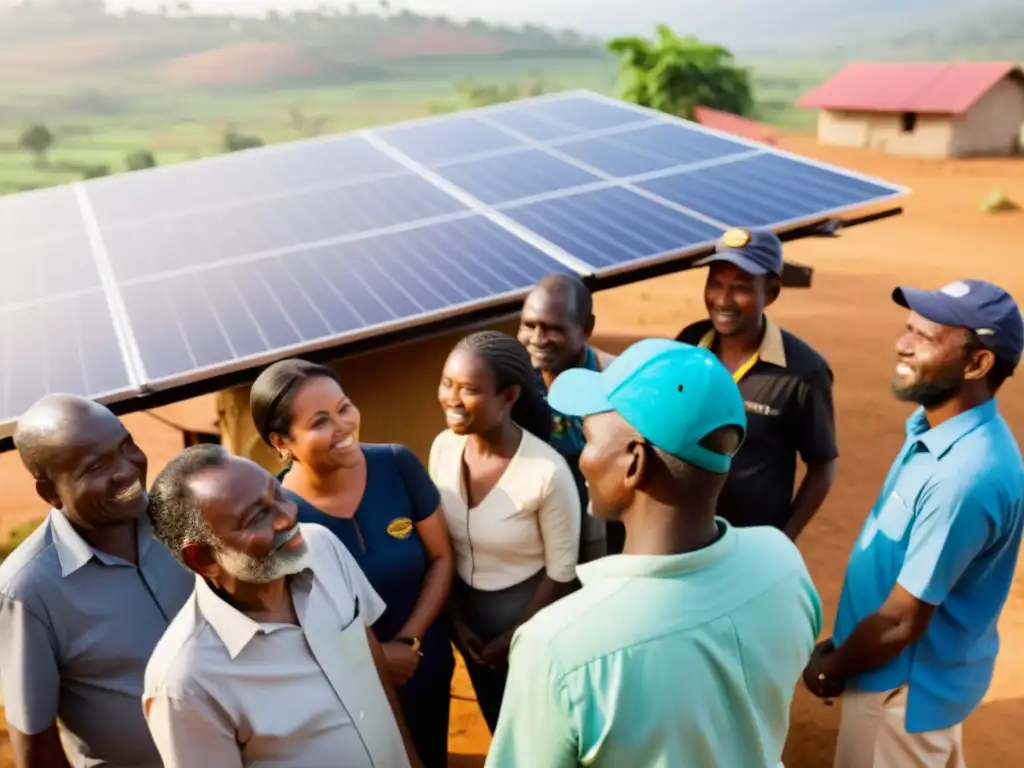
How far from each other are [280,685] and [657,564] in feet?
3.72

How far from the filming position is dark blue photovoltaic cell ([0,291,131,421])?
423cm

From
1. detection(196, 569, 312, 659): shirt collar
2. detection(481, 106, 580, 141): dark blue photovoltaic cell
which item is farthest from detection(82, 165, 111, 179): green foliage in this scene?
detection(196, 569, 312, 659): shirt collar

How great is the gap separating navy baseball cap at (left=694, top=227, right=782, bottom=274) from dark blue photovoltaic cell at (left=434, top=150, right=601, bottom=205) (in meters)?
2.90

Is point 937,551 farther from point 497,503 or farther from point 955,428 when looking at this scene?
point 497,503

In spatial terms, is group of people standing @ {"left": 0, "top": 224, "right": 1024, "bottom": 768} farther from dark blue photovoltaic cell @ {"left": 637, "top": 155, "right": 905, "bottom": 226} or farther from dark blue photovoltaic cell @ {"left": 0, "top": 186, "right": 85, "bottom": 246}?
dark blue photovoltaic cell @ {"left": 0, "top": 186, "right": 85, "bottom": 246}

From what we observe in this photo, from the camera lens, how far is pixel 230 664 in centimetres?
217

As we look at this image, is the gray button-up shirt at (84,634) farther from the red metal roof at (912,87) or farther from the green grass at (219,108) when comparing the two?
the green grass at (219,108)

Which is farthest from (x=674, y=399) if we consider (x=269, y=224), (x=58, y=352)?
(x=269, y=224)

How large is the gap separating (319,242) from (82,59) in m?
89.3

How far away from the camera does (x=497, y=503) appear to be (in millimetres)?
3178

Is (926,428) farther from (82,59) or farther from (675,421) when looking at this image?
(82,59)

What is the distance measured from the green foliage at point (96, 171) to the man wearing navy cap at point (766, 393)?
39.1 metres

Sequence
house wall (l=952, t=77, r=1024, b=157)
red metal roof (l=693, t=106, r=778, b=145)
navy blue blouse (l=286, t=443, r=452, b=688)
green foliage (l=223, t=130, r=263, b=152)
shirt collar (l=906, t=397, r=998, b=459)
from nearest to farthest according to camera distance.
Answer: shirt collar (l=906, t=397, r=998, b=459), navy blue blouse (l=286, t=443, r=452, b=688), house wall (l=952, t=77, r=1024, b=157), red metal roof (l=693, t=106, r=778, b=145), green foliage (l=223, t=130, r=263, b=152)

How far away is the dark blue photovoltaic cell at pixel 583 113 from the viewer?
328 inches
